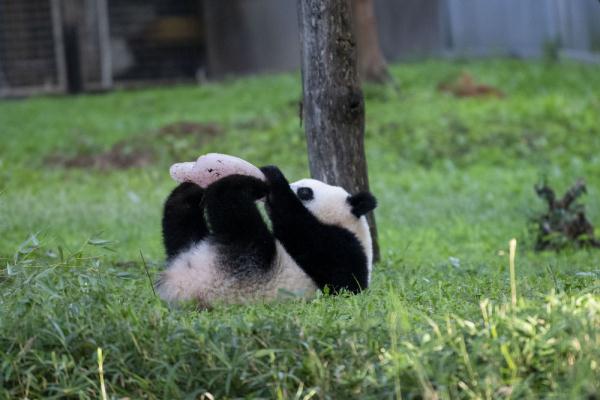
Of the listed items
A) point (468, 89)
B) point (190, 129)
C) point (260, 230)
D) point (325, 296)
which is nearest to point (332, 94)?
point (260, 230)

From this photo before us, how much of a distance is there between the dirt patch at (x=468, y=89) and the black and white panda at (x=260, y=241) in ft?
30.9

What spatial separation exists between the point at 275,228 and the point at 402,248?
2722 millimetres

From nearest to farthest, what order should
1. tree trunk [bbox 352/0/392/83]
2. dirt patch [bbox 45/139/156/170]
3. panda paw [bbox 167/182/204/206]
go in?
panda paw [bbox 167/182/204/206], dirt patch [bbox 45/139/156/170], tree trunk [bbox 352/0/392/83]

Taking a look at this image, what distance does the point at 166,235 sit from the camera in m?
5.43

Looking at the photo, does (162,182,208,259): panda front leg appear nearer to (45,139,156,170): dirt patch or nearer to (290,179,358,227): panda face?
(290,179,358,227): panda face

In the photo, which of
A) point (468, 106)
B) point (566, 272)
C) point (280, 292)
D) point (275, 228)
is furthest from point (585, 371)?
point (468, 106)

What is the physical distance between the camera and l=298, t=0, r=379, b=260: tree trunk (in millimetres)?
6414

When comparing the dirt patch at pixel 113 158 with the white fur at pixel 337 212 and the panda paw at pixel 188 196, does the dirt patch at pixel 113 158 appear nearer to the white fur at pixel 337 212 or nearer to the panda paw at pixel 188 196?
the panda paw at pixel 188 196

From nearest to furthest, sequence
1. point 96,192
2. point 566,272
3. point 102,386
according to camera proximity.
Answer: point 102,386
point 566,272
point 96,192

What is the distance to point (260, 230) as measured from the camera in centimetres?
502

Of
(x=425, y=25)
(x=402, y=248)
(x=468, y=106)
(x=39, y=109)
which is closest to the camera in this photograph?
(x=402, y=248)

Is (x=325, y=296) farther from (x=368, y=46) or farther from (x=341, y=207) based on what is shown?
(x=368, y=46)

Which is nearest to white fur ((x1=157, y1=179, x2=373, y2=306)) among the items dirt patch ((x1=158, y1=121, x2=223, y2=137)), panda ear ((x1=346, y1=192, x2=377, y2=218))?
panda ear ((x1=346, y1=192, x2=377, y2=218))

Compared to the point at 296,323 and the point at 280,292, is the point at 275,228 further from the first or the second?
the point at 296,323
